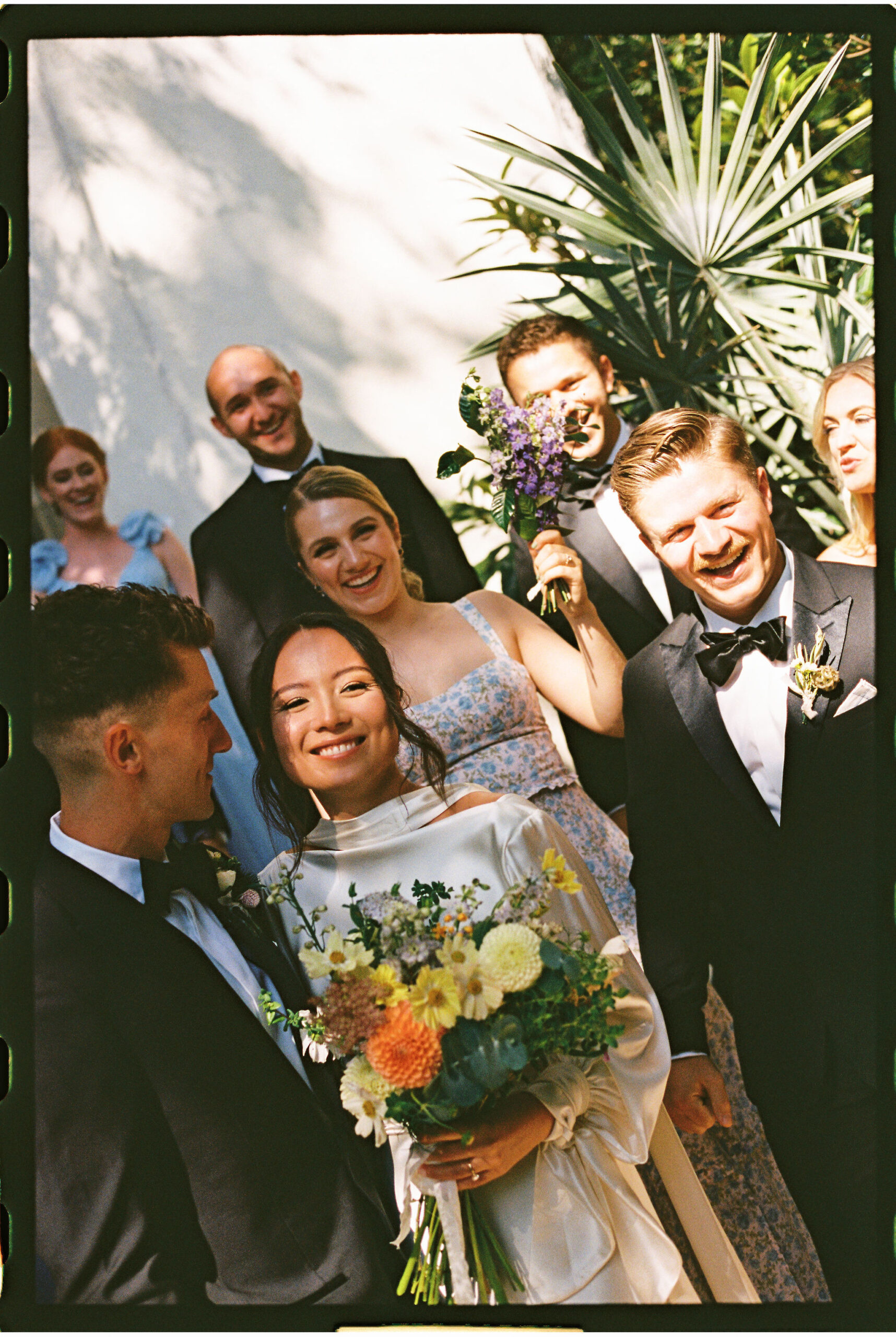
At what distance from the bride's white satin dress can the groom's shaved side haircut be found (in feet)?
Answer: 2.18

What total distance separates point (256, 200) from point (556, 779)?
2040 mm

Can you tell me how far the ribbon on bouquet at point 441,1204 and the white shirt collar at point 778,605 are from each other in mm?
1735

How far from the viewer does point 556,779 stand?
3.10 metres

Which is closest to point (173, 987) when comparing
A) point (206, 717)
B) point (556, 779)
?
point (206, 717)

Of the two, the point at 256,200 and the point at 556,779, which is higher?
the point at 256,200

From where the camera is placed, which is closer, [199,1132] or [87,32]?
[199,1132]

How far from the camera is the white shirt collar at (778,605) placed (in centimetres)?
308

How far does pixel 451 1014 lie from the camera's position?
2.73 metres

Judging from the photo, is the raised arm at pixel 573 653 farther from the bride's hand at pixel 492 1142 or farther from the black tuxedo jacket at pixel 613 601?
the bride's hand at pixel 492 1142

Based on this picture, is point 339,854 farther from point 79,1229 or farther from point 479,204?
point 479,204

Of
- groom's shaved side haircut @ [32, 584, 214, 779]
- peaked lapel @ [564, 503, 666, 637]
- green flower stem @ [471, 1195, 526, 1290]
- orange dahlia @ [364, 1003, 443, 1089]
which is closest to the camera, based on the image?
orange dahlia @ [364, 1003, 443, 1089]

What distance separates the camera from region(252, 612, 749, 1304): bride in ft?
9.20

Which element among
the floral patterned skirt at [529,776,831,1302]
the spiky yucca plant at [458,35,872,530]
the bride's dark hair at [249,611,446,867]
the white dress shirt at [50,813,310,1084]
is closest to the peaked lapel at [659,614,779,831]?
the floral patterned skirt at [529,776,831,1302]

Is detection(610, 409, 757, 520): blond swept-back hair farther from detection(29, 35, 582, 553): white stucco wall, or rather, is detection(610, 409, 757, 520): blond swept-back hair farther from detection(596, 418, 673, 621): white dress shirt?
detection(29, 35, 582, 553): white stucco wall
